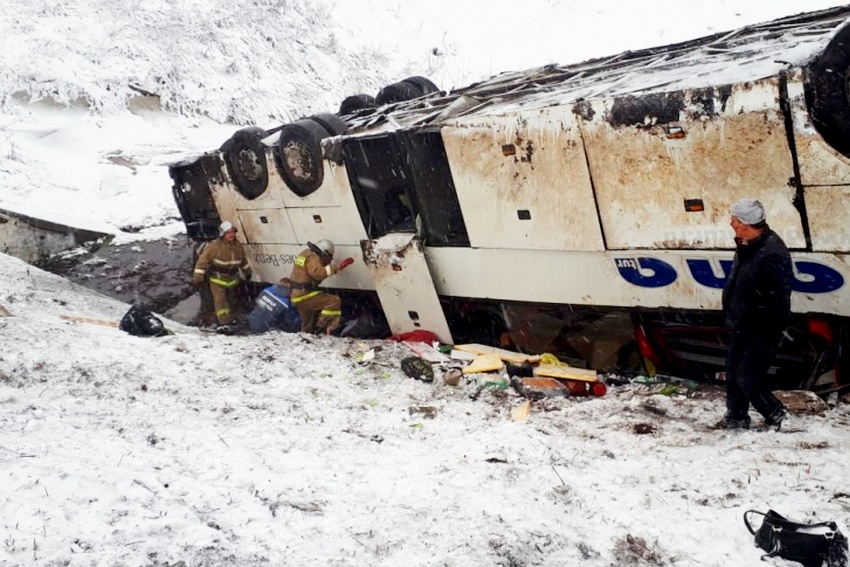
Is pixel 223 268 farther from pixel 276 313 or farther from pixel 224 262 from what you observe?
pixel 276 313

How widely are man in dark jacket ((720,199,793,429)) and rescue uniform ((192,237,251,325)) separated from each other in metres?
5.99

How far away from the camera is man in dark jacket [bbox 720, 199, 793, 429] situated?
333 centimetres

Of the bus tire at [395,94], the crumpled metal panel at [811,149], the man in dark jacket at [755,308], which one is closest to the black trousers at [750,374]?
the man in dark jacket at [755,308]

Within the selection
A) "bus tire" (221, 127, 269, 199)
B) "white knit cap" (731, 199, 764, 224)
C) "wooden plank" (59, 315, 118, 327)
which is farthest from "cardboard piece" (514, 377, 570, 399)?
"wooden plank" (59, 315, 118, 327)

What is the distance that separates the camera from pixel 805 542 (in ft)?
7.93

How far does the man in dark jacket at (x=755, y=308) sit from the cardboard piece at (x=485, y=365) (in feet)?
6.24

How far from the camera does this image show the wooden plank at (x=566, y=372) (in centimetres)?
483

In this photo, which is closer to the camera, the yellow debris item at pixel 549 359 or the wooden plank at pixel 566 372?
the wooden plank at pixel 566 372

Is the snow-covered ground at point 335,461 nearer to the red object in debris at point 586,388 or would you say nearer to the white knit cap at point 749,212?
the red object in debris at point 586,388

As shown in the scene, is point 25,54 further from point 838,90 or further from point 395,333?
point 838,90

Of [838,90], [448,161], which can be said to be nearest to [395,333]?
[448,161]

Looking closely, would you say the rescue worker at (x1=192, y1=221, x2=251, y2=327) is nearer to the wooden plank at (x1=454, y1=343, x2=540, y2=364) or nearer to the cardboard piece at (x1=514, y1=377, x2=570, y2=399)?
the wooden plank at (x1=454, y1=343, x2=540, y2=364)

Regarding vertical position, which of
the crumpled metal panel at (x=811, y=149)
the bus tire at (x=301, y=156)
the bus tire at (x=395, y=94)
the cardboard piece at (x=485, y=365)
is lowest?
the cardboard piece at (x=485, y=365)

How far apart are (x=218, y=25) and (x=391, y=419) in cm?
1373
